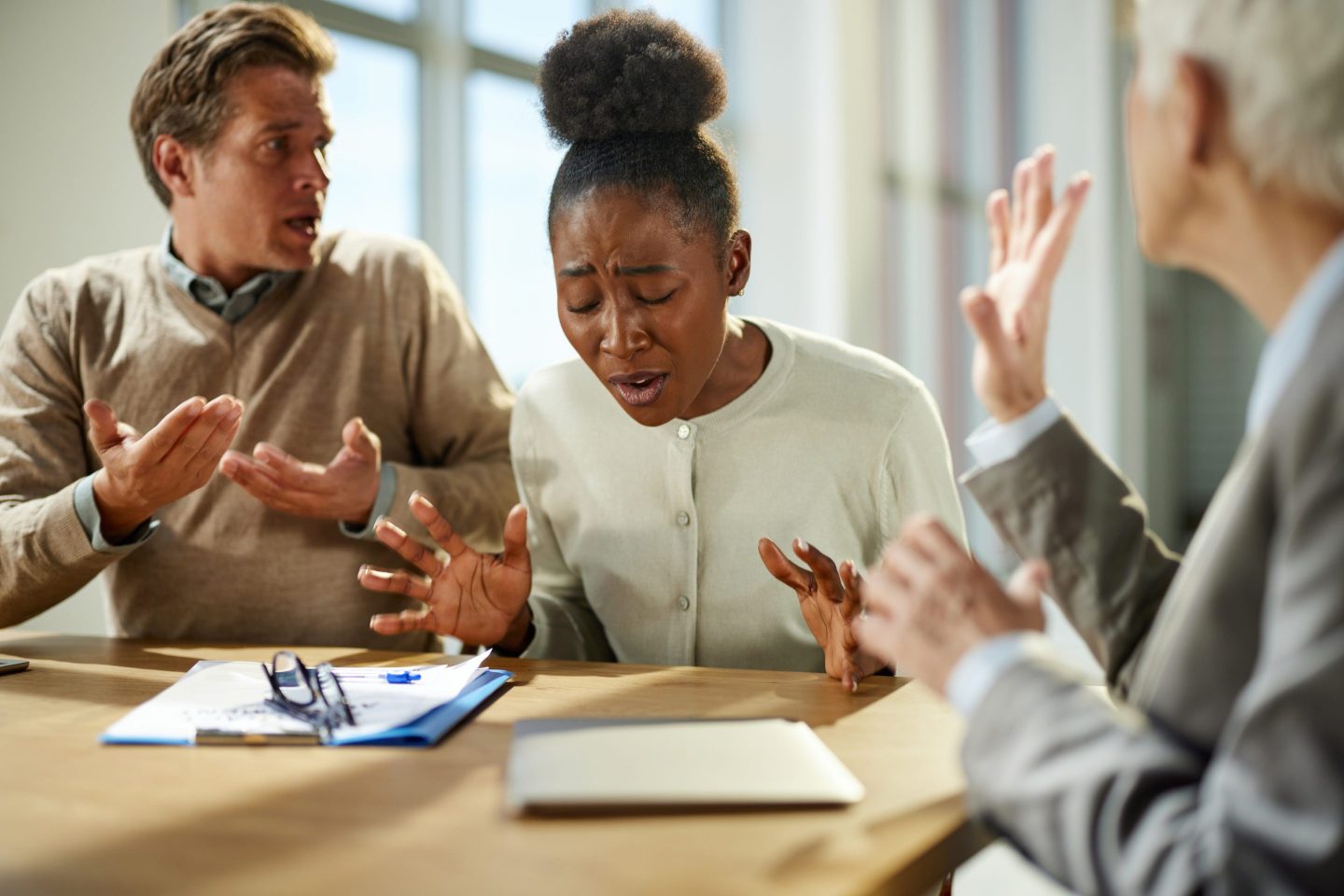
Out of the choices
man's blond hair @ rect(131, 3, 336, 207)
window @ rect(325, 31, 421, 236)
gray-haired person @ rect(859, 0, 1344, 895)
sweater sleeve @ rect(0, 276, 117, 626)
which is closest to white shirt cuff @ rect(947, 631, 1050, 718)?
gray-haired person @ rect(859, 0, 1344, 895)

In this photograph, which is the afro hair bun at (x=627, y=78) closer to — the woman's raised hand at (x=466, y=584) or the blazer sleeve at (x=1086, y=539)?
the woman's raised hand at (x=466, y=584)

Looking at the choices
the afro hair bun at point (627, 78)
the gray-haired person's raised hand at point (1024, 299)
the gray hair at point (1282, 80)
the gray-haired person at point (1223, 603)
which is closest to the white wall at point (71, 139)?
the afro hair bun at point (627, 78)

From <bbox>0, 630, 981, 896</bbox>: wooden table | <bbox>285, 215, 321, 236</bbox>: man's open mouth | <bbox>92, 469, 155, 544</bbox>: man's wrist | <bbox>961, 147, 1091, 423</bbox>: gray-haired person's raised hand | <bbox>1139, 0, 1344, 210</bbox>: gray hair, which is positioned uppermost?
<bbox>1139, 0, 1344, 210</bbox>: gray hair

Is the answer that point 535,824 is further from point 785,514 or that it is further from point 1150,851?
point 785,514

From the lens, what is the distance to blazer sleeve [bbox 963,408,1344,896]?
0.65m

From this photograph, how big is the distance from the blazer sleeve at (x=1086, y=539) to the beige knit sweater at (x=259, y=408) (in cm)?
110

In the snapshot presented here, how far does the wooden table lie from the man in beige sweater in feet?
2.16

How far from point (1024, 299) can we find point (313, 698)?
0.79m

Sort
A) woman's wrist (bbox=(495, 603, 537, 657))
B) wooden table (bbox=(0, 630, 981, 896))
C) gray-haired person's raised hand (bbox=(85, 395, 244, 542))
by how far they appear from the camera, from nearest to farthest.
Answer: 1. wooden table (bbox=(0, 630, 981, 896))
2. gray-haired person's raised hand (bbox=(85, 395, 244, 542))
3. woman's wrist (bbox=(495, 603, 537, 657))

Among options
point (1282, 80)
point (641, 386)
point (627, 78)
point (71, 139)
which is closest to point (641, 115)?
point (627, 78)

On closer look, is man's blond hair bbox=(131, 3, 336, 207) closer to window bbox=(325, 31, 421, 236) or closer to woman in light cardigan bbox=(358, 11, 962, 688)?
woman in light cardigan bbox=(358, 11, 962, 688)

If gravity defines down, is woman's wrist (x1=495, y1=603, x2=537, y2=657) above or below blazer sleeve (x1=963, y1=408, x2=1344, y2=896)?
below

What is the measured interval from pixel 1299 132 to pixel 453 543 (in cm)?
118

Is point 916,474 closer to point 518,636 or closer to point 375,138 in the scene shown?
point 518,636
